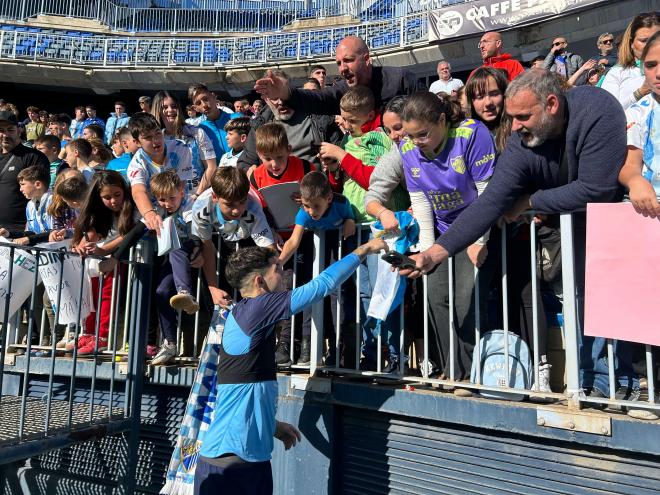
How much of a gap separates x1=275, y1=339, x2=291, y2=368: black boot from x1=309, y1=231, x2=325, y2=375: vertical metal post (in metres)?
0.29

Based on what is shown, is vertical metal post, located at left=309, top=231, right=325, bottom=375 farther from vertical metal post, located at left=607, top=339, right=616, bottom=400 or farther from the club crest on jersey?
vertical metal post, located at left=607, top=339, right=616, bottom=400

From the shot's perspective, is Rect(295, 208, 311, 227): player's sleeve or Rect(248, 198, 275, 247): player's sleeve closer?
Rect(295, 208, 311, 227): player's sleeve

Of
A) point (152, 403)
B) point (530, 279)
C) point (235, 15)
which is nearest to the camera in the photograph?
point (530, 279)

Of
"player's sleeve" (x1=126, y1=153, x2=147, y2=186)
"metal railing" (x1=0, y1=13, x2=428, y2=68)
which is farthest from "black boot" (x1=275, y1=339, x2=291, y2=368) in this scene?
"metal railing" (x1=0, y1=13, x2=428, y2=68)

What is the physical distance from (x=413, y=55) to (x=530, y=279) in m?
15.7

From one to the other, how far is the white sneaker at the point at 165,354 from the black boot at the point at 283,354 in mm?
921

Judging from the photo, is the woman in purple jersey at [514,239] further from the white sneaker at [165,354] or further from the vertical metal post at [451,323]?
the white sneaker at [165,354]

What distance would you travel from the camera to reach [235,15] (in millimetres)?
25406

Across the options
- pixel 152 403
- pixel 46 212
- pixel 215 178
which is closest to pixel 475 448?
pixel 215 178

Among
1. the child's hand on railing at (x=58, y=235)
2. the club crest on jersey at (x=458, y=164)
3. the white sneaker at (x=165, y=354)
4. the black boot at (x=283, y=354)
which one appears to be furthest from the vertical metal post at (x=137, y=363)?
the club crest on jersey at (x=458, y=164)

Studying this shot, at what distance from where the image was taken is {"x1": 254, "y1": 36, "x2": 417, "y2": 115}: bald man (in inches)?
198

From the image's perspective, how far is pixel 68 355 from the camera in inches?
214

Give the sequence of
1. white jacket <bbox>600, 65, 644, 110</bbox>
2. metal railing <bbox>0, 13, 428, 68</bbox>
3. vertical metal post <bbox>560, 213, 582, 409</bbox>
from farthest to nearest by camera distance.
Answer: metal railing <bbox>0, 13, 428, 68</bbox>, white jacket <bbox>600, 65, 644, 110</bbox>, vertical metal post <bbox>560, 213, 582, 409</bbox>

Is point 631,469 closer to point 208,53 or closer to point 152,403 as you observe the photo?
point 152,403
